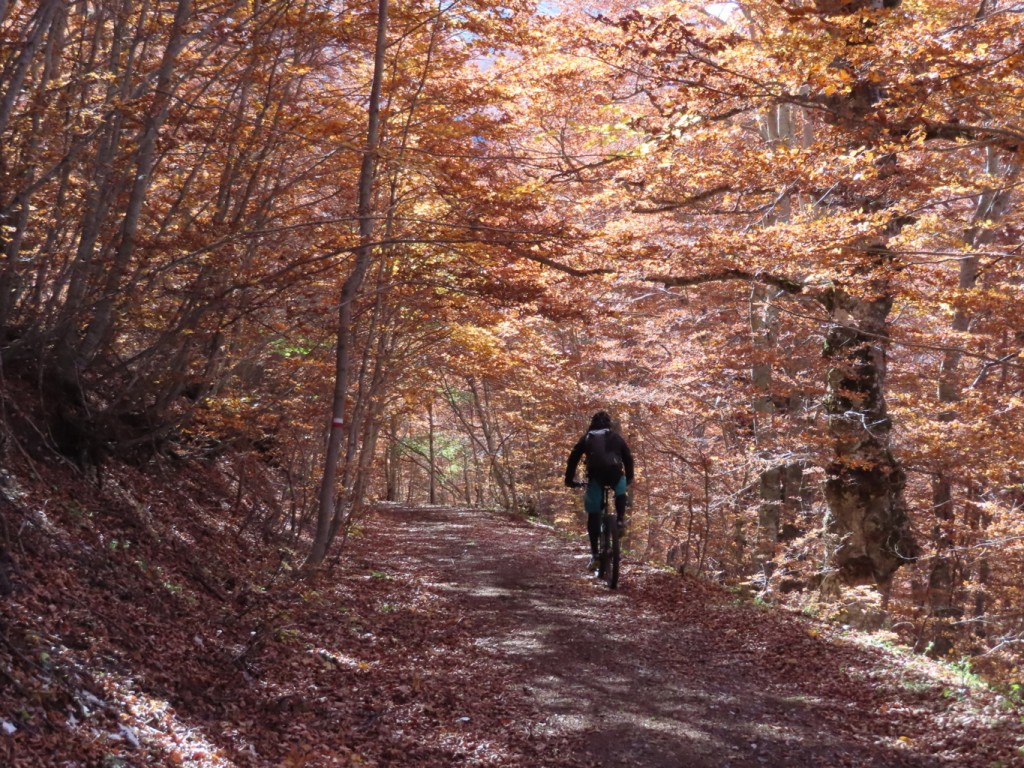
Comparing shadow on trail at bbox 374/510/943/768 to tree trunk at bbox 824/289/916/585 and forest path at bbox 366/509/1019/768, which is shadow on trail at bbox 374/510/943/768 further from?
tree trunk at bbox 824/289/916/585

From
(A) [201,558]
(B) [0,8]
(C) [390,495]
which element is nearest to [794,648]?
(A) [201,558]

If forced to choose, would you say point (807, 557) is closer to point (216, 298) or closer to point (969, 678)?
point (969, 678)

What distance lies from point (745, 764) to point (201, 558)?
575 centimetres

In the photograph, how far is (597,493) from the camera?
9430mm

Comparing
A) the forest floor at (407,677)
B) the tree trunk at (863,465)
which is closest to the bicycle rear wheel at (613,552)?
the forest floor at (407,677)

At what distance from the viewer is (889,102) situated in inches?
250

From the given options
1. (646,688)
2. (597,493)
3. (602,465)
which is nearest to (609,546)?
(597,493)

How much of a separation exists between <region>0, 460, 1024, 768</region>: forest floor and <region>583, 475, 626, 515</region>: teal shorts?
1.07 m

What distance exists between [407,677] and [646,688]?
182 cm

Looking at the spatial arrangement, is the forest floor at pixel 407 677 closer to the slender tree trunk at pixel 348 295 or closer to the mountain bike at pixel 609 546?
the mountain bike at pixel 609 546

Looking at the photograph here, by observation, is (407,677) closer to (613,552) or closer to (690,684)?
(690,684)

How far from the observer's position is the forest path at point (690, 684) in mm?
4906

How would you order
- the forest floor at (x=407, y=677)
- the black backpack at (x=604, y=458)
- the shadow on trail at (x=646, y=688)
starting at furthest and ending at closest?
the black backpack at (x=604, y=458) → the shadow on trail at (x=646, y=688) → the forest floor at (x=407, y=677)

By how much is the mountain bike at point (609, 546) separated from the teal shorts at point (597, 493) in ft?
0.23
